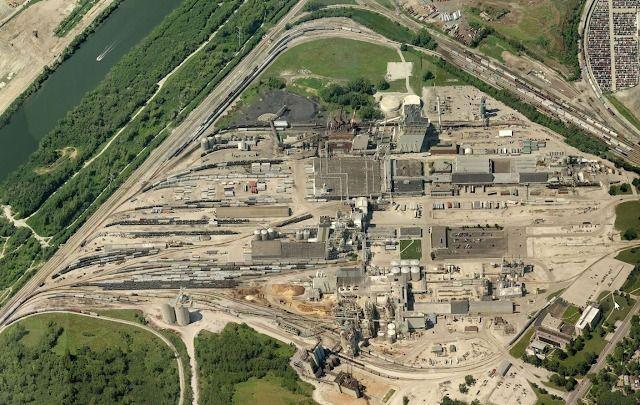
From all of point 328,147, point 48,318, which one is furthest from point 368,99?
point 48,318

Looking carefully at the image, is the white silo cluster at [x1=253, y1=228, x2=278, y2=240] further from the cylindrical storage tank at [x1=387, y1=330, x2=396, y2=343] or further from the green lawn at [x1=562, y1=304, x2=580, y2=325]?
the green lawn at [x1=562, y1=304, x2=580, y2=325]

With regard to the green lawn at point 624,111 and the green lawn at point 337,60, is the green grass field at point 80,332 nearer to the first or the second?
the green lawn at point 337,60

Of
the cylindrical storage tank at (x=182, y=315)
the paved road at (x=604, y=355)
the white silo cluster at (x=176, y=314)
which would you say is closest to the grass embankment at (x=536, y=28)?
the paved road at (x=604, y=355)

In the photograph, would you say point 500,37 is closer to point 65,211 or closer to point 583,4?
point 583,4

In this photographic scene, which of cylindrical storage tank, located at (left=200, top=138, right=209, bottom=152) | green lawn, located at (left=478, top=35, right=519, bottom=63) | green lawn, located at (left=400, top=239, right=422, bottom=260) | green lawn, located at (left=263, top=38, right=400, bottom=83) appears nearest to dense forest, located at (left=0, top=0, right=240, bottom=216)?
cylindrical storage tank, located at (left=200, top=138, right=209, bottom=152)

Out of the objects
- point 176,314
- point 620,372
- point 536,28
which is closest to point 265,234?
point 176,314

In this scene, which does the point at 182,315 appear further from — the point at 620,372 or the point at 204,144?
the point at 620,372
